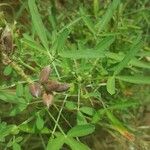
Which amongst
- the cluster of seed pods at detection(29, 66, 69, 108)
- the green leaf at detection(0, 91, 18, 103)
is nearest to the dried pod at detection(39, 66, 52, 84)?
the cluster of seed pods at detection(29, 66, 69, 108)

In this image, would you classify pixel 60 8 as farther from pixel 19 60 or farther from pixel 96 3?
pixel 19 60

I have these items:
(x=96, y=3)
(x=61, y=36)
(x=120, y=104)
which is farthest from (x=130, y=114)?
(x=61, y=36)

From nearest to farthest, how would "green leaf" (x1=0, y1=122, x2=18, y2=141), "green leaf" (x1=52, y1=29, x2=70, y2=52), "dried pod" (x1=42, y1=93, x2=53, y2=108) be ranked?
"dried pod" (x1=42, y1=93, x2=53, y2=108)
"green leaf" (x1=52, y1=29, x2=70, y2=52)
"green leaf" (x1=0, y1=122, x2=18, y2=141)

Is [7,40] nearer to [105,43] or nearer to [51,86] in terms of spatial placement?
[51,86]

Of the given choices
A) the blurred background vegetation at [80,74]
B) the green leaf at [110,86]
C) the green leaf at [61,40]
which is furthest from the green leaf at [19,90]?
the green leaf at [110,86]

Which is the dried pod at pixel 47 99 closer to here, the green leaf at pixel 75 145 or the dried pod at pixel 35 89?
the dried pod at pixel 35 89

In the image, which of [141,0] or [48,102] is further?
[141,0]

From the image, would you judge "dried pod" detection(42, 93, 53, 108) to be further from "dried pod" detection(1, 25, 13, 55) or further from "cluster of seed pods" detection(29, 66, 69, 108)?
"dried pod" detection(1, 25, 13, 55)
